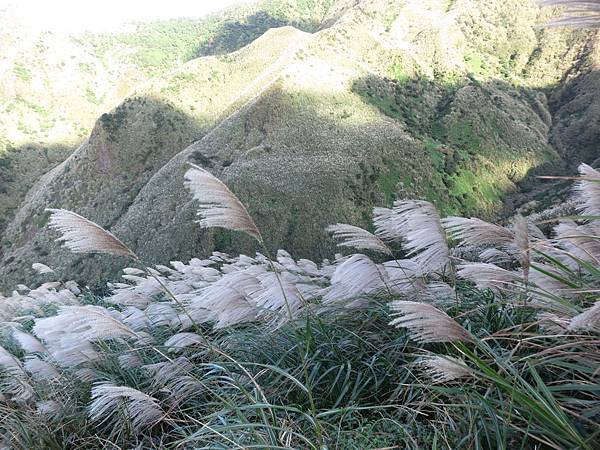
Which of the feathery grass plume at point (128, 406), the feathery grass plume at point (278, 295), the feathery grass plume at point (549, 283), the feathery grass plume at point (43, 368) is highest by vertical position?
the feathery grass plume at point (549, 283)

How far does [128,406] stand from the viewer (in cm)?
281

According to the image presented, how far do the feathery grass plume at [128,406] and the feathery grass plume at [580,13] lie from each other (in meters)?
2.33

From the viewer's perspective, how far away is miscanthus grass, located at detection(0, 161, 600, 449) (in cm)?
184

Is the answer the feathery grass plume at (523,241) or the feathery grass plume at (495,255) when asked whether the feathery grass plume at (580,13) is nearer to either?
the feathery grass plume at (523,241)

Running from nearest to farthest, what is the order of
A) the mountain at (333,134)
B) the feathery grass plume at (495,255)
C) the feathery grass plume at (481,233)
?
1. the feathery grass plume at (481,233)
2. the feathery grass plume at (495,255)
3. the mountain at (333,134)

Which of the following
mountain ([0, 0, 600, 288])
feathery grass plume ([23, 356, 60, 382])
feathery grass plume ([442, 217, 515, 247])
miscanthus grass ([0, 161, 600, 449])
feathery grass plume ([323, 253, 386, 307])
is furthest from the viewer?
mountain ([0, 0, 600, 288])

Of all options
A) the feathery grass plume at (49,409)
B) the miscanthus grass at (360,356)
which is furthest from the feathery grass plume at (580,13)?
the feathery grass plume at (49,409)

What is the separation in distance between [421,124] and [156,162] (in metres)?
28.4

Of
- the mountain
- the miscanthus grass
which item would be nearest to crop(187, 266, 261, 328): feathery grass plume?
the miscanthus grass

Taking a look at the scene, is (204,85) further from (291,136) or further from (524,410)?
(524,410)

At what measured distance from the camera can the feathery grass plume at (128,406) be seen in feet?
7.77

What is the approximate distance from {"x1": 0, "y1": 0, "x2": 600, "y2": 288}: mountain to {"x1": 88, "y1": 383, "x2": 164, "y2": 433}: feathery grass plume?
103 feet

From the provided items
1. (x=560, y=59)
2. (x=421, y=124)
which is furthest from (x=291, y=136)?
(x=560, y=59)

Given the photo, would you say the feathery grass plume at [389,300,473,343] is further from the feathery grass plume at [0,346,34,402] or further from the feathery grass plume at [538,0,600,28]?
the feathery grass plume at [0,346,34,402]
